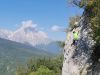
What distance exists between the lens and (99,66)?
24578 millimetres

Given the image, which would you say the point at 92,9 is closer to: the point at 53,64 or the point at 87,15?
the point at 87,15

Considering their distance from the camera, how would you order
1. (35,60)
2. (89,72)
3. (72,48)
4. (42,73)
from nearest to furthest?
(89,72) < (72,48) < (42,73) < (35,60)

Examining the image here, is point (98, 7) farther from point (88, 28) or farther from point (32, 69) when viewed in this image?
point (32, 69)

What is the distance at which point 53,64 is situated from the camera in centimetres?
8956

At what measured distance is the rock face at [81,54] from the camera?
25.0m

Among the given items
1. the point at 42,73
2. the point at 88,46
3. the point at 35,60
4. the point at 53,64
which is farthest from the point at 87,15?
the point at 35,60

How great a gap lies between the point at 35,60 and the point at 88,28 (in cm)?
7566

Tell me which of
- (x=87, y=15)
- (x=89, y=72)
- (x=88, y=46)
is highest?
(x=87, y=15)

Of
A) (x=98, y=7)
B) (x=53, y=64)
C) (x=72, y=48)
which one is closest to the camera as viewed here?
(x=98, y=7)

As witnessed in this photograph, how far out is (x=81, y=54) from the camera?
2547 centimetres

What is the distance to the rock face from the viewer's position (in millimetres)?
24953

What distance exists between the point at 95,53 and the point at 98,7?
395cm

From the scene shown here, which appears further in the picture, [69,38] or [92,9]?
[69,38]

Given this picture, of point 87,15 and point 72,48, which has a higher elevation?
point 87,15
